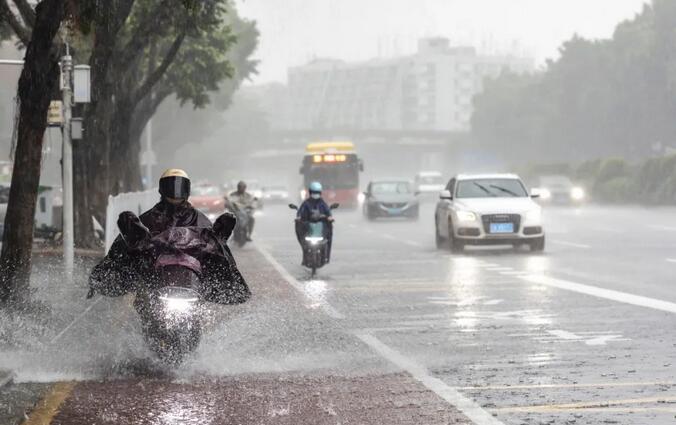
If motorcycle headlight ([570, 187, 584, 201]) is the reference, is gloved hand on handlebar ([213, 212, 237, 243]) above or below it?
above

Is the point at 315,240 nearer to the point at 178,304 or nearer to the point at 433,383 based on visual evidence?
the point at 178,304

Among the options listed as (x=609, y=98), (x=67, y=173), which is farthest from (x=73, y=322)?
(x=609, y=98)

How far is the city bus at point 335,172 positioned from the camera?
67.9 m

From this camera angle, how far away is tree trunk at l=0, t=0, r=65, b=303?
15.8 metres

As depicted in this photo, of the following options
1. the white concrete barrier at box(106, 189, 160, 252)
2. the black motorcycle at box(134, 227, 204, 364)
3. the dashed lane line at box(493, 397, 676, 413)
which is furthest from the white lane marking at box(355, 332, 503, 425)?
the white concrete barrier at box(106, 189, 160, 252)

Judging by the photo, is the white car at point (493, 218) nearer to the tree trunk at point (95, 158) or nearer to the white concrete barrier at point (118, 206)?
the white concrete barrier at point (118, 206)

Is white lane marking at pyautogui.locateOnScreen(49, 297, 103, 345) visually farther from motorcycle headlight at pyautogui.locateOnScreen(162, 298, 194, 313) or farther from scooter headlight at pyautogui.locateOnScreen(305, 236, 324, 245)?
scooter headlight at pyautogui.locateOnScreen(305, 236, 324, 245)

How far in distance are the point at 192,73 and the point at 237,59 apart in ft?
108

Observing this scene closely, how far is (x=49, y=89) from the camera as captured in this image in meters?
16.1

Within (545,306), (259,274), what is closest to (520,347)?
(545,306)

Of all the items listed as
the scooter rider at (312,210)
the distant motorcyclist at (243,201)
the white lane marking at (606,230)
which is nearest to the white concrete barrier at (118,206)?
the distant motorcyclist at (243,201)

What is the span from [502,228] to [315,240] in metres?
6.77

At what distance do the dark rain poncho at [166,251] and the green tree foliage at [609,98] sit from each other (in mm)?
78760

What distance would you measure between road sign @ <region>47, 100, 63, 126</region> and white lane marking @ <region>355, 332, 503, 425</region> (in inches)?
418
